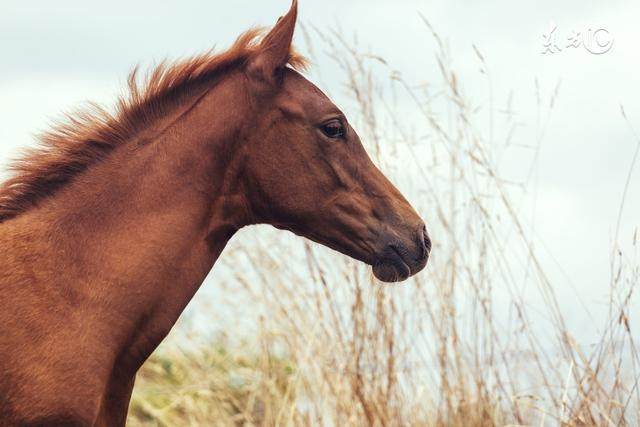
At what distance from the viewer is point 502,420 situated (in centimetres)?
427

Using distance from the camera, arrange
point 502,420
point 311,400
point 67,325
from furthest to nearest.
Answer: point 311,400
point 502,420
point 67,325

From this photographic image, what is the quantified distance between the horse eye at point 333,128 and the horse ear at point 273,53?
8.5 inches

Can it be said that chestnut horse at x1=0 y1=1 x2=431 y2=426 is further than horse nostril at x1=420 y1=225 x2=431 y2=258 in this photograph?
No

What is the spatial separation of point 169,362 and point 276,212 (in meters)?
3.81

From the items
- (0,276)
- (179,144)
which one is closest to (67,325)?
(0,276)

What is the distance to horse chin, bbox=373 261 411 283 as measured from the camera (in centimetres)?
301

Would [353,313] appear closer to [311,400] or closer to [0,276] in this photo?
[311,400]

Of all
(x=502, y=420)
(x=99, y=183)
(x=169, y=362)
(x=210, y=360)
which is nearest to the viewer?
(x=99, y=183)

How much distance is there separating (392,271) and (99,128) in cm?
102

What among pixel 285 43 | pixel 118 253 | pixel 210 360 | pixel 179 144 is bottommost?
pixel 210 360

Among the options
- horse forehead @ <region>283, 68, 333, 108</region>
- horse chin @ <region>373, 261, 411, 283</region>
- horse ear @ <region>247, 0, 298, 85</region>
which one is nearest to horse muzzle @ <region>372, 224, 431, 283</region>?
horse chin @ <region>373, 261, 411, 283</region>

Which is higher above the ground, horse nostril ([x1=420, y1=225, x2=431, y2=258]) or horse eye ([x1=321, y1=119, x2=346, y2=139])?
horse eye ([x1=321, y1=119, x2=346, y2=139])

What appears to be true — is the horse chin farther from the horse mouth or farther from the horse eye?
the horse eye

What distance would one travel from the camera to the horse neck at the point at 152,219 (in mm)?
2695
